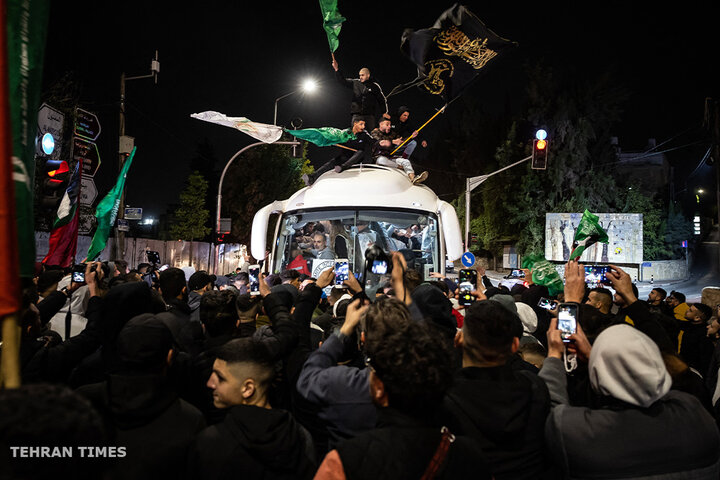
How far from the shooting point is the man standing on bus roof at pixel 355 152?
941cm

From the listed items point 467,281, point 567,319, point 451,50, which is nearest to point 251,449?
point 567,319

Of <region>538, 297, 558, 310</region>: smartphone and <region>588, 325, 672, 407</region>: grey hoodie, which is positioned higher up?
<region>588, 325, 672, 407</region>: grey hoodie

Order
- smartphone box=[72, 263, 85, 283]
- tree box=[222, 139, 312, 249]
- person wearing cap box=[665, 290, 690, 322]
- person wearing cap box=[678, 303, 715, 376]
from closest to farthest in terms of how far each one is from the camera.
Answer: smartphone box=[72, 263, 85, 283]
person wearing cap box=[678, 303, 715, 376]
person wearing cap box=[665, 290, 690, 322]
tree box=[222, 139, 312, 249]

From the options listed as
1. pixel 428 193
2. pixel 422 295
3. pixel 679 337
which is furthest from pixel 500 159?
pixel 422 295

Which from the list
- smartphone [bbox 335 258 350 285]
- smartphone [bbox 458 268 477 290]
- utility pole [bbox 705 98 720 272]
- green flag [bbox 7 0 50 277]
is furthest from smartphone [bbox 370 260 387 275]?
utility pole [bbox 705 98 720 272]

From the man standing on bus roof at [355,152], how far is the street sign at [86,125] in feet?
21.0

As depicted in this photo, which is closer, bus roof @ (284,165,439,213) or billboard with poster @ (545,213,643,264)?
bus roof @ (284,165,439,213)

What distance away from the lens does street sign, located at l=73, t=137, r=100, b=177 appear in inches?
450

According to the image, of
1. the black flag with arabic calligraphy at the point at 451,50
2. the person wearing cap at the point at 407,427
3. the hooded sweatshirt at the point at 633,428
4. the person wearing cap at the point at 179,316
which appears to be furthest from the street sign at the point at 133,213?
the hooded sweatshirt at the point at 633,428

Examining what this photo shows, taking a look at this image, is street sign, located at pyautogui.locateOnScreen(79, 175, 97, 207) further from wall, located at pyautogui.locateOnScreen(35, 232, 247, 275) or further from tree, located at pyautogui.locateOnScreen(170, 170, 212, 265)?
tree, located at pyautogui.locateOnScreen(170, 170, 212, 265)

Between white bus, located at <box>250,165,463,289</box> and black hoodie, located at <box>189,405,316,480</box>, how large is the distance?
5693 mm

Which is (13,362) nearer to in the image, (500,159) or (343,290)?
(343,290)

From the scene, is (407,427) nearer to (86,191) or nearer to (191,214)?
(86,191)

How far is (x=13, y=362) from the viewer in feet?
5.21
